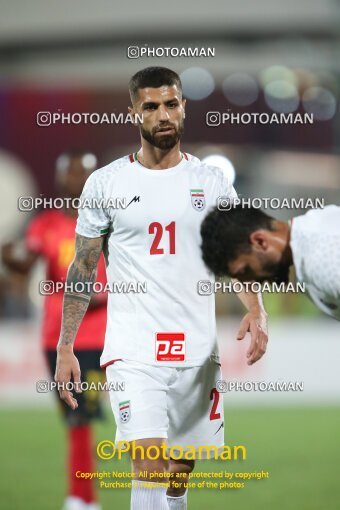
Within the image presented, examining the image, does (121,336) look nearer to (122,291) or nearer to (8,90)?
(122,291)

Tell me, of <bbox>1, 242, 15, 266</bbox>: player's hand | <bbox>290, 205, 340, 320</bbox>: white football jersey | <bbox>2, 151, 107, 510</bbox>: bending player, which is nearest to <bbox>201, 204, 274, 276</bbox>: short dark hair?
<bbox>290, 205, 340, 320</bbox>: white football jersey

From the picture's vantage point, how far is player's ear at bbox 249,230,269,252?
10.2 feet

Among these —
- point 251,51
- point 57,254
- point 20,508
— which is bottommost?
point 20,508

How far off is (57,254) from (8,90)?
552cm

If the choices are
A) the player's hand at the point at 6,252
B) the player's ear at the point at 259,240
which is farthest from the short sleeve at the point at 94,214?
the player's hand at the point at 6,252

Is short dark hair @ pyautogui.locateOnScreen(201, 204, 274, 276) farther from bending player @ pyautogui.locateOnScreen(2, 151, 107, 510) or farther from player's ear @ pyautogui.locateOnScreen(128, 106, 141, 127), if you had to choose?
bending player @ pyautogui.locateOnScreen(2, 151, 107, 510)

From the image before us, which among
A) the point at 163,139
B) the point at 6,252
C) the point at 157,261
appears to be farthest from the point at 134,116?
the point at 6,252

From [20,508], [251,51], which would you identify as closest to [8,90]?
[251,51]

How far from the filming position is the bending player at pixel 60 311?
173 inches

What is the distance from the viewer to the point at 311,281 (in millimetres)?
3041

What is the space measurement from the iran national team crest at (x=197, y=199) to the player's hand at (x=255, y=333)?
1.45 feet

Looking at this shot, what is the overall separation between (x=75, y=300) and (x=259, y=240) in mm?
987

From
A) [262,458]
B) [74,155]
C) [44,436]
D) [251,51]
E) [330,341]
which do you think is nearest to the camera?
[74,155]

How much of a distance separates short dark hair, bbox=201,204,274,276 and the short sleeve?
1.75 ft
